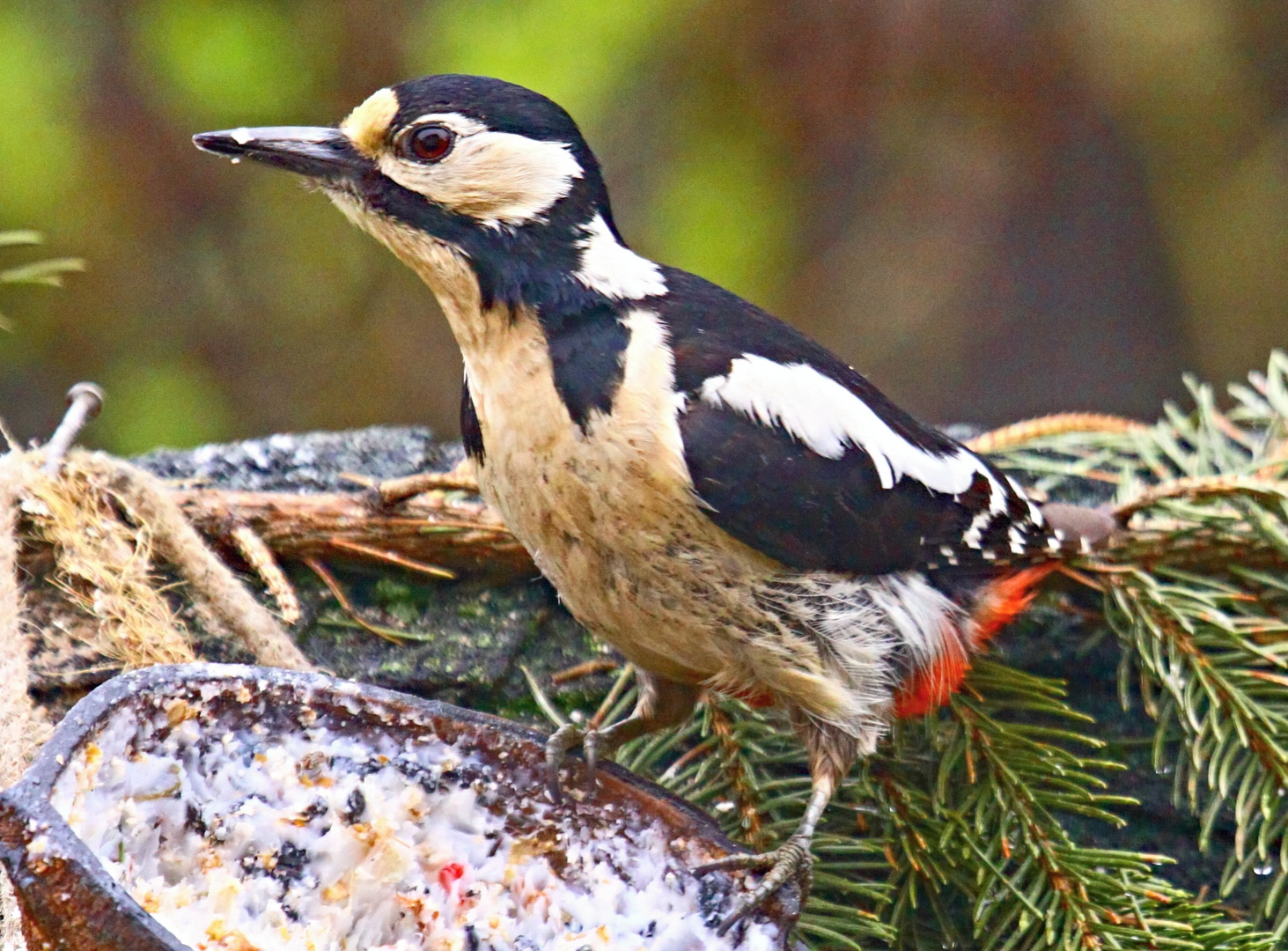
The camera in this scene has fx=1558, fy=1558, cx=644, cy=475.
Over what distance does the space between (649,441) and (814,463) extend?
219 mm

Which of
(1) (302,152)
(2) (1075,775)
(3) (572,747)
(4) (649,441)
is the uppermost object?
(1) (302,152)

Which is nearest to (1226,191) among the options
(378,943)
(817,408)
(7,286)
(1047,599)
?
(1047,599)

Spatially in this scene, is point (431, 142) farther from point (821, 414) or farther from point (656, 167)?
point (656, 167)

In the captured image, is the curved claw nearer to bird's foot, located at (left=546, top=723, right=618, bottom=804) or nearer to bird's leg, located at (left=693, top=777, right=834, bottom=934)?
bird's foot, located at (left=546, top=723, right=618, bottom=804)

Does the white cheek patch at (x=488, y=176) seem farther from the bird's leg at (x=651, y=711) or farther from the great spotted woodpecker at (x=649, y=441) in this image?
the bird's leg at (x=651, y=711)

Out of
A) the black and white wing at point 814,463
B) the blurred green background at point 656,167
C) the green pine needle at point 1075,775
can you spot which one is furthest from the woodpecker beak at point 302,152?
the blurred green background at point 656,167

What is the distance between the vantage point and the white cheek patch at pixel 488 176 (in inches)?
65.6

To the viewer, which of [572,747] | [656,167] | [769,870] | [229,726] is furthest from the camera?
[656,167]

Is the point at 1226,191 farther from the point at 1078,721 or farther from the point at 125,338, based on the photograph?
the point at 125,338

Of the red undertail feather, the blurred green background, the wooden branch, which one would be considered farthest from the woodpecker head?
the blurred green background

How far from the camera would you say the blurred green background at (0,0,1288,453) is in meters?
3.08

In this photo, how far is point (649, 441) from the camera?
5.20 feet

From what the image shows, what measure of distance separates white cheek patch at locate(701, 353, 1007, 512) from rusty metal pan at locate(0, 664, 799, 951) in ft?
1.38

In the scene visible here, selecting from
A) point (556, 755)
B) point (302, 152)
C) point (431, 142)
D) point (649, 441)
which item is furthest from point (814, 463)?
point (302, 152)
